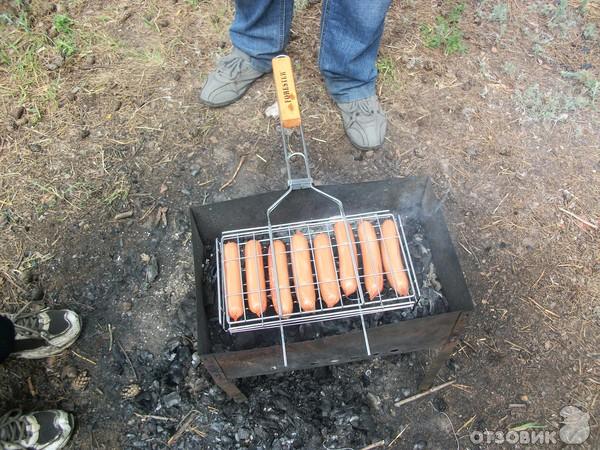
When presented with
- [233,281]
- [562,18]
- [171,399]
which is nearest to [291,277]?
Result: [233,281]

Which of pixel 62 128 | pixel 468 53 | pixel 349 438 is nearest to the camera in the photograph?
pixel 349 438

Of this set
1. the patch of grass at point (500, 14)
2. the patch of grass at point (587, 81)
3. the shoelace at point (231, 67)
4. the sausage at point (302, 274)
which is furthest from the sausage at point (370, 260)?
the patch of grass at point (500, 14)

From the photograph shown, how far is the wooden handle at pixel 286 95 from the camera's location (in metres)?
2.13

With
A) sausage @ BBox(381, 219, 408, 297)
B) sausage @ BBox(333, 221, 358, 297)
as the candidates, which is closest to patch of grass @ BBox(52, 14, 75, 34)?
sausage @ BBox(333, 221, 358, 297)

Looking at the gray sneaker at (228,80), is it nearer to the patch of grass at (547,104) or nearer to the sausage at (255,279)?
the sausage at (255,279)

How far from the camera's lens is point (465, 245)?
3.08 metres

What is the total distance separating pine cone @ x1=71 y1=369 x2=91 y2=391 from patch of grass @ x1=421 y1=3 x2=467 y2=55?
11.9 feet

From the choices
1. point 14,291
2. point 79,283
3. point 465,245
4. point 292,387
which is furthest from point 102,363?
point 465,245

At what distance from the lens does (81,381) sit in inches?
107

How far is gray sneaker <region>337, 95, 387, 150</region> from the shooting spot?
134 inches

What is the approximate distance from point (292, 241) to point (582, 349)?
1898 mm

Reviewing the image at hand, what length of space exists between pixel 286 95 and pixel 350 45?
1.11 metres

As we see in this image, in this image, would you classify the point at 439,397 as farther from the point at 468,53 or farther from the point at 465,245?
the point at 468,53

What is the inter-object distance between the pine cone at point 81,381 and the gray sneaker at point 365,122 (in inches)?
92.7
